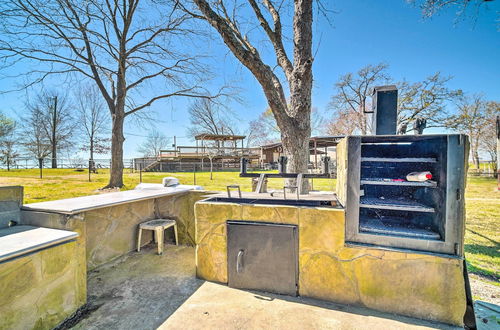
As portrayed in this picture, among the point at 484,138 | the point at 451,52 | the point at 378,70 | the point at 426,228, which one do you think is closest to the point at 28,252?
the point at 426,228

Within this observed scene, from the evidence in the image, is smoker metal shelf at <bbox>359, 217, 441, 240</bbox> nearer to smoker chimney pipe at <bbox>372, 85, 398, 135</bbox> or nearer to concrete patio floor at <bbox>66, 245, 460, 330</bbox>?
concrete patio floor at <bbox>66, 245, 460, 330</bbox>

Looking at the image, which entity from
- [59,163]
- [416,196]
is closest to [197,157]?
[59,163]

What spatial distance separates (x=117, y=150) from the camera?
23.5 feet

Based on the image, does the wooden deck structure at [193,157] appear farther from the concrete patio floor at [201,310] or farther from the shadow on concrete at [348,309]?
the shadow on concrete at [348,309]

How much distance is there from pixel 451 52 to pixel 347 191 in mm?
11012

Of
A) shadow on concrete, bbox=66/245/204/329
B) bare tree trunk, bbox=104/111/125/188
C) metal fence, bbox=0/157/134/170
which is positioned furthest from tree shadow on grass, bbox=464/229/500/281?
metal fence, bbox=0/157/134/170

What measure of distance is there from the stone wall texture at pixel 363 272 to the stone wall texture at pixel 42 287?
1347 millimetres

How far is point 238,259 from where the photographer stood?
2000 millimetres

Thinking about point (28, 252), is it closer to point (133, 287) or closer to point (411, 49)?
point (133, 287)

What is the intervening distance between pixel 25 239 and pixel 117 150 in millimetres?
6460

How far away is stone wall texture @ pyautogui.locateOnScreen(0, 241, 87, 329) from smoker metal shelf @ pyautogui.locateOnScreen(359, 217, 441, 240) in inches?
97.2

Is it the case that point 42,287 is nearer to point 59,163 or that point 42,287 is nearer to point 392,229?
point 392,229

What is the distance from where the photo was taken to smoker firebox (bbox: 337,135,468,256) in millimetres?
1552

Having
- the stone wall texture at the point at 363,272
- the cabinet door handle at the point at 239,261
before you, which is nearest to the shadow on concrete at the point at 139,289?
the cabinet door handle at the point at 239,261
